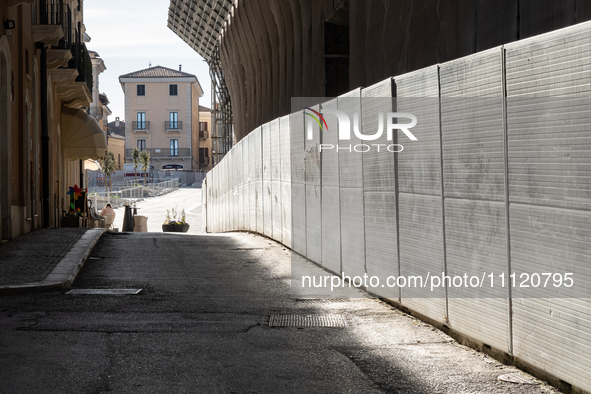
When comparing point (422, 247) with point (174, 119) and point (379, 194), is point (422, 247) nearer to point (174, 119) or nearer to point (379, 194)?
point (379, 194)

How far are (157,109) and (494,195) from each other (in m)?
95.7

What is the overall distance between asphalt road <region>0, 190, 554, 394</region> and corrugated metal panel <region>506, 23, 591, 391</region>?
39 cm

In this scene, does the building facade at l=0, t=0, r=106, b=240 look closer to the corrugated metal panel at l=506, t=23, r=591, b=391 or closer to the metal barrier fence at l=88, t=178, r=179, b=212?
the corrugated metal panel at l=506, t=23, r=591, b=391

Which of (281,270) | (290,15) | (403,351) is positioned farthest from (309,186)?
(290,15)

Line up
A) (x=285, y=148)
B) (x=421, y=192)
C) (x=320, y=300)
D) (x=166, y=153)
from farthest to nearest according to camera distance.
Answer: (x=166, y=153) → (x=285, y=148) → (x=320, y=300) → (x=421, y=192)

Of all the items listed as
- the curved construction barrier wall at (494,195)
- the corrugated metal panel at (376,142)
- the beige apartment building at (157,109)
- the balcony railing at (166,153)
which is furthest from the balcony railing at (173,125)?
the corrugated metal panel at (376,142)

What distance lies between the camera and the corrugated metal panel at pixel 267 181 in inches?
680

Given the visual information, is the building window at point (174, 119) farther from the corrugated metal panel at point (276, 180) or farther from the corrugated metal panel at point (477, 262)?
the corrugated metal panel at point (477, 262)

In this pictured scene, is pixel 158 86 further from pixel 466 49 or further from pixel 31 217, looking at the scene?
pixel 466 49

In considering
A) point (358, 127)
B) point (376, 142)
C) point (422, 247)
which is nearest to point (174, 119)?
point (358, 127)

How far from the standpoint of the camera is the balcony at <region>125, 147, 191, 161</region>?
9945 centimetres

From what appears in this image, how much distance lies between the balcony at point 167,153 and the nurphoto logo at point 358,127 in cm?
8882

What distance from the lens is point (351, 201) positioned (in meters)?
10.2

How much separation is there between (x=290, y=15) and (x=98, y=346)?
19082mm
